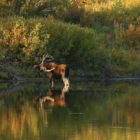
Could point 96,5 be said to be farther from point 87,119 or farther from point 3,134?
point 3,134

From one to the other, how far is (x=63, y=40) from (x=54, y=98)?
13308mm

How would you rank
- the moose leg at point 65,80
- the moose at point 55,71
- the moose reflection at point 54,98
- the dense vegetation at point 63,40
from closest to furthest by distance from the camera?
the moose reflection at point 54,98, the moose leg at point 65,80, the moose at point 55,71, the dense vegetation at point 63,40

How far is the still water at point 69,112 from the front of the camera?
65.5 ft

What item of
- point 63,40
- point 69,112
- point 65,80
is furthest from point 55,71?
point 69,112

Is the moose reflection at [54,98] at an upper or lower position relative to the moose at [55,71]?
upper

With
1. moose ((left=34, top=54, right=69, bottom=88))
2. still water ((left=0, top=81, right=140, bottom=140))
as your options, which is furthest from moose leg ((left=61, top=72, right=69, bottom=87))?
still water ((left=0, top=81, right=140, bottom=140))

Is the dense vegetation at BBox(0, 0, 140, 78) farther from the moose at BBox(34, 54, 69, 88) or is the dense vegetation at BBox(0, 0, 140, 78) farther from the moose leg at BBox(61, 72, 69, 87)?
the moose leg at BBox(61, 72, 69, 87)

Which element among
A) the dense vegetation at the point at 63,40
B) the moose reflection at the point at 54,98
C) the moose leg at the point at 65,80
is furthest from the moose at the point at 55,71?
the moose reflection at the point at 54,98

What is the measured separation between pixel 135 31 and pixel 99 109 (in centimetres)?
2316

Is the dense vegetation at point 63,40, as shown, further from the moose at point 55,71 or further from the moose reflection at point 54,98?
the moose reflection at point 54,98

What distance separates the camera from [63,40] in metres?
42.6

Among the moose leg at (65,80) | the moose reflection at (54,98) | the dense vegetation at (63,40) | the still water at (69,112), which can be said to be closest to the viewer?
the still water at (69,112)

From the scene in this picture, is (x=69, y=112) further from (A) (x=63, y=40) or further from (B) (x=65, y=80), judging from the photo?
(A) (x=63, y=40)

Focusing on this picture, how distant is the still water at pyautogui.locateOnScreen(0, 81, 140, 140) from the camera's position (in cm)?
1997
